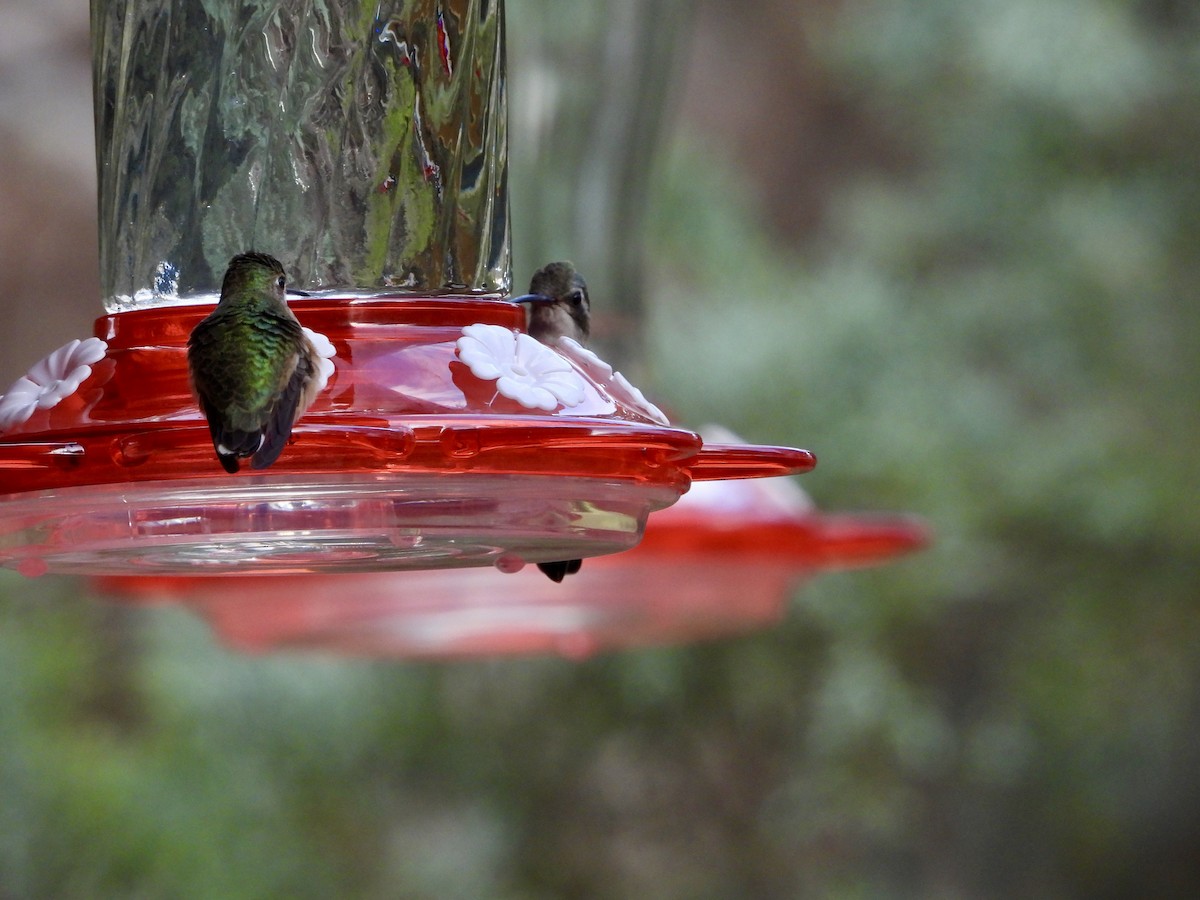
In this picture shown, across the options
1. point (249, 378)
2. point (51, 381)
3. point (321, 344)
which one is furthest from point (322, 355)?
point (51, 381)

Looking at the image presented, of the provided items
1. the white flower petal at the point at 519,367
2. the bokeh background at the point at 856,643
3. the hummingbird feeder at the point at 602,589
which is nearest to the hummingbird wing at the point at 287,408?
the white flower petal at the point at 519,367

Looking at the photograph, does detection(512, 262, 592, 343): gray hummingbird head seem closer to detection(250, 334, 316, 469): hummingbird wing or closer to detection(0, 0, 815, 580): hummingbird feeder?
detection(0, 0, 815, 580): hummingbird feeder

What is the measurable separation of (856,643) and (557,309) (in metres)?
4.17

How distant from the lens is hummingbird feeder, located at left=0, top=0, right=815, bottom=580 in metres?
1.05

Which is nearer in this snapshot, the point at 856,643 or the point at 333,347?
the point at 333,347

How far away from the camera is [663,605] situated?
7.71ft

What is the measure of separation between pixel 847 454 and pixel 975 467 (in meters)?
0.53

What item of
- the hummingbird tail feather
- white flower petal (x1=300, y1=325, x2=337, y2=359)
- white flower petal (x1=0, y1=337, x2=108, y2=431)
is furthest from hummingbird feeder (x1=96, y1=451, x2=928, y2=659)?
white flower petal (x1=300, y1=325, x2=337, y2=359)

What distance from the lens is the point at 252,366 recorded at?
100 cm

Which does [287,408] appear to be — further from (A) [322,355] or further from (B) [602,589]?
(B) [602,589]

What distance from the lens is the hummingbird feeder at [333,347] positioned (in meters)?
1.05

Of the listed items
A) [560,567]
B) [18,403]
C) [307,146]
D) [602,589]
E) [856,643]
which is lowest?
[856,643]

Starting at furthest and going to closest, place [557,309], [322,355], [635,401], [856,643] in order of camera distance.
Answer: [856,643] → [557,309] → [635,401] → [322,355]

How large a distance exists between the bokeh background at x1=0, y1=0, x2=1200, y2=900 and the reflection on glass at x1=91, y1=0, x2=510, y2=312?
11.9ft
